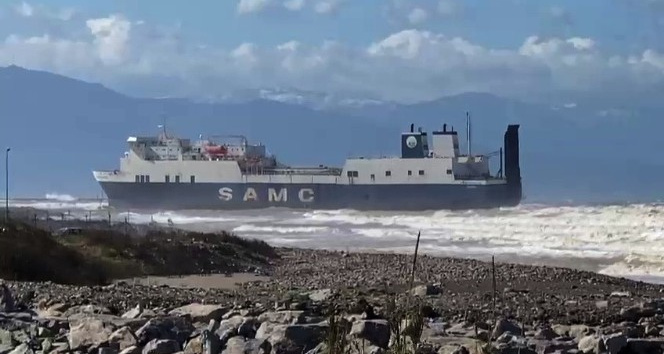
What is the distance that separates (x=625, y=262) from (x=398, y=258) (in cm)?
491

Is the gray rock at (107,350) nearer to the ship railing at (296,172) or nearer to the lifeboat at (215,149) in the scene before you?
the ship railing at (296,172)

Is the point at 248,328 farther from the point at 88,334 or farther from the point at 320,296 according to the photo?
the point at 320,296

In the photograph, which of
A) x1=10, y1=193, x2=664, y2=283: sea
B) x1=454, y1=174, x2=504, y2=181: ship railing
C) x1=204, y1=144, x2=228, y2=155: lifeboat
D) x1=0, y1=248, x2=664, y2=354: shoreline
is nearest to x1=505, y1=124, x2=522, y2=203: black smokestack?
x1=454, y1=174, x2=504, y2=181: ship railing

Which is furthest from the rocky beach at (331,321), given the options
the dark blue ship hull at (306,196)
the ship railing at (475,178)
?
the ship railing at (475,178)

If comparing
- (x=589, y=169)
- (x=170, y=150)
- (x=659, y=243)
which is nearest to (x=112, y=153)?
(x=589, y=169)

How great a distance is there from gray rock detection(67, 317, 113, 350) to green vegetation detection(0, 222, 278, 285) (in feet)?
21.7

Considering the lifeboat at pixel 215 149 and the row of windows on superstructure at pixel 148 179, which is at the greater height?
the lifeboat at pixel 215 149

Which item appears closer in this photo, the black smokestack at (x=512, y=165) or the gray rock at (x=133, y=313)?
the gray rock at (x=133, y=313)

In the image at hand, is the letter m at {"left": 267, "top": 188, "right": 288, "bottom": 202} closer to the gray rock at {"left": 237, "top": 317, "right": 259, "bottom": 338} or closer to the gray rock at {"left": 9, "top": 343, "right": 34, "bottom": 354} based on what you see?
the gray rock at {"left": 237, "top": 317, "right": 259, "bottom": 338}

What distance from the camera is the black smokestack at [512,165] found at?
1992 inches

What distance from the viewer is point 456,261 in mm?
20375

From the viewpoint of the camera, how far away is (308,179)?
50.2 metres

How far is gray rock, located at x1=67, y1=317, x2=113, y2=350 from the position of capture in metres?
6.56

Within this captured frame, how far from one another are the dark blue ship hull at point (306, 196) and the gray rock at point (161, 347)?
137 ft
